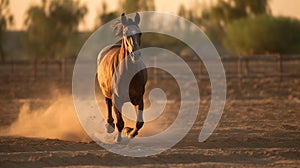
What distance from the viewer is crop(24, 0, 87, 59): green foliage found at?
41.2 metres

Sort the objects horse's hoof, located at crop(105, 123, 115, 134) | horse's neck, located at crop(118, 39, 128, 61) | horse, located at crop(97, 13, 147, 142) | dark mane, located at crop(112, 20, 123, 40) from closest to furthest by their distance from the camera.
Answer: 1. horse, located at crop(97, 13, 147, 142)
2. horse's neck, located at crop(118, 39, 128, 61)
3. dark mane, located at crop(112, 20, 123, 40)
4. horse's hoof, located at crop(105, 123, 115, 134)

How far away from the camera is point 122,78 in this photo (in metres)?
8.84

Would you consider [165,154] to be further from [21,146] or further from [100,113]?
[100,113]

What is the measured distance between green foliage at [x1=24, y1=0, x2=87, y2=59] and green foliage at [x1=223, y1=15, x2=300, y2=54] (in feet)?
42.9

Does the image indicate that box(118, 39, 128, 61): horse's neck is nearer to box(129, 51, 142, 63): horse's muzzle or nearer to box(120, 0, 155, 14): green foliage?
box(129, 51, 142, 63): horse's muzzle

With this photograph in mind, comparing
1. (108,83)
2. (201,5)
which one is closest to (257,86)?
(108,83)

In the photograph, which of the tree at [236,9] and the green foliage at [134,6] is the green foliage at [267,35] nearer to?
the tree at [236,9]

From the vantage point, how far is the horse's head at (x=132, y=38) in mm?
8250

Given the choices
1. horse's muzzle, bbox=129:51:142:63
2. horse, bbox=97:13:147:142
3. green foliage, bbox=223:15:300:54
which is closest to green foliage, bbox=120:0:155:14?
green foliage, bbox=223:15:300:54

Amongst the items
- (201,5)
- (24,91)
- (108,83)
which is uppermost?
(201,5)

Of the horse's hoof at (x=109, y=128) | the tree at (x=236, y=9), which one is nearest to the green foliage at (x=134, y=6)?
A: the tree at (x=236, y=9)

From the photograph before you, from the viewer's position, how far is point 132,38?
8.29 m

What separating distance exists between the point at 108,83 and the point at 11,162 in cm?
285

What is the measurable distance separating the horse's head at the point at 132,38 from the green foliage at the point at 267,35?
27.2m
